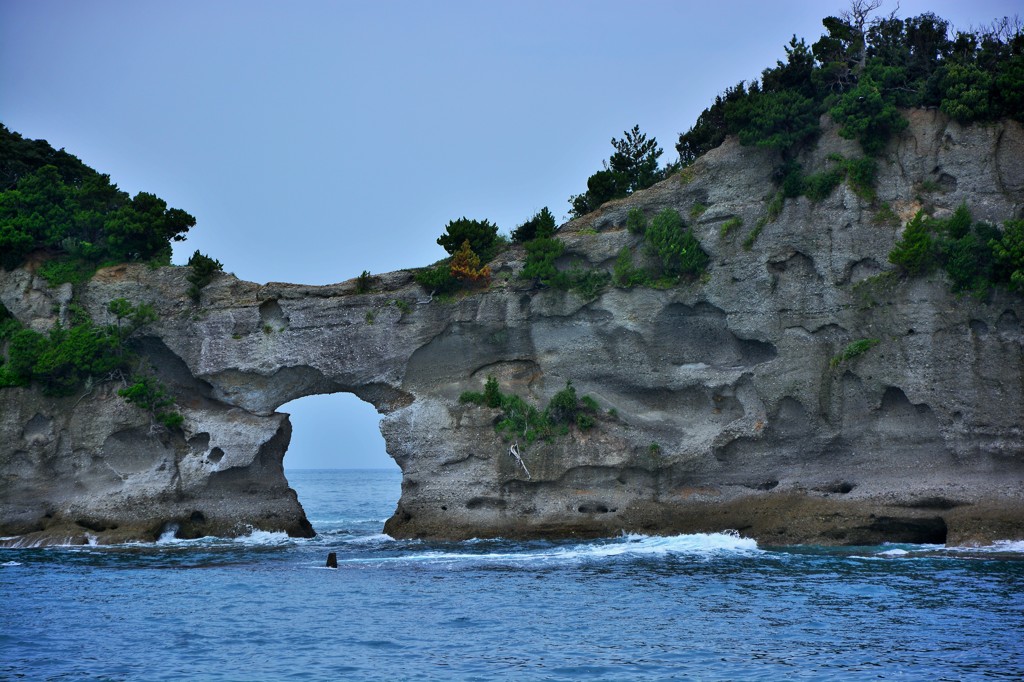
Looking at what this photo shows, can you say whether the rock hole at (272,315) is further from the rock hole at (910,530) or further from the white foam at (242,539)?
the rock hole at (910,530)

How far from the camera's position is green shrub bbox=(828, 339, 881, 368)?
33.2 metres

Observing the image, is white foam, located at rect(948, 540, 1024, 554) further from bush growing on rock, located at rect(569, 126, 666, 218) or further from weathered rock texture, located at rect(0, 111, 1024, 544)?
bush growing on rock, located at rect(569, 126, 666, 218)

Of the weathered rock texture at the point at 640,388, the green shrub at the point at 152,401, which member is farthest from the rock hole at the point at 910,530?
the green shrub at the point at 152,401

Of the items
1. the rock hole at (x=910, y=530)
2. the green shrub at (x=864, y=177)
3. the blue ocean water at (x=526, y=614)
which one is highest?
the green shrub at (x=864, y=177)

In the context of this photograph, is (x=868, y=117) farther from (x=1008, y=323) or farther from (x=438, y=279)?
(x=438, y=279)

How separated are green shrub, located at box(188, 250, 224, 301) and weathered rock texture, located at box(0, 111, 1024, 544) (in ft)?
1.08

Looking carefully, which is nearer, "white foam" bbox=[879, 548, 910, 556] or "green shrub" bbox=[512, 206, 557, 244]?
"white foam" bbox=[879, 548, 910, 556]

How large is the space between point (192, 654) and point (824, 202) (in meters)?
25.6

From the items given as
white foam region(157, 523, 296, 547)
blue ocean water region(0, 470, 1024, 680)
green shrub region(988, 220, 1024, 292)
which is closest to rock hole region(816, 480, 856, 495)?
blue ocean water region(0, 470, 1024, 680)

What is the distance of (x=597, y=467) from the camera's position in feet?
119

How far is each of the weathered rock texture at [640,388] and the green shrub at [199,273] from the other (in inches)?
13.0

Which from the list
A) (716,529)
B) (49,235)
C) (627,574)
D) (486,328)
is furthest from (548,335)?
(49,235)

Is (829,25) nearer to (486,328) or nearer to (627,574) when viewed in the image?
(486,328)

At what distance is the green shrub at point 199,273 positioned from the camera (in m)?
41.0
